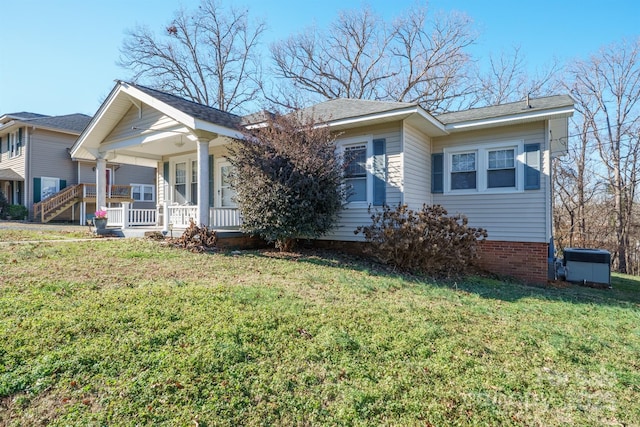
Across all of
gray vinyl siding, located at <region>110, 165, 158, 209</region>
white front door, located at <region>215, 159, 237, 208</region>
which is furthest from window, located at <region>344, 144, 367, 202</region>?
gray vinyl siding, located at <region>110, 165, 158, 209</region>

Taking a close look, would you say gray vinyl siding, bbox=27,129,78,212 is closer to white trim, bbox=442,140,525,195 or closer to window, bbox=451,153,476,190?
white trim, bbox=442,140,525,195

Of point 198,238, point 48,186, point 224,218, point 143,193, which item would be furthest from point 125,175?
point 198,238

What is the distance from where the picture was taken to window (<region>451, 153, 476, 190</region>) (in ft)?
31.2

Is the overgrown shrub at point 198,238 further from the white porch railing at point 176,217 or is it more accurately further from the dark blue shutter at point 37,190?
the dark blue shutter at point 37,190

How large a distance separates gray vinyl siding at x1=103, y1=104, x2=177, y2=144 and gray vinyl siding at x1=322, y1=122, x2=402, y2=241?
498 cm

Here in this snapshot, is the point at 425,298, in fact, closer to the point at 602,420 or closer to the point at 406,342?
the point at 406,342

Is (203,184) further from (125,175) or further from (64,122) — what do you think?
(64,122)

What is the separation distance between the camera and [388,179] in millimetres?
8891

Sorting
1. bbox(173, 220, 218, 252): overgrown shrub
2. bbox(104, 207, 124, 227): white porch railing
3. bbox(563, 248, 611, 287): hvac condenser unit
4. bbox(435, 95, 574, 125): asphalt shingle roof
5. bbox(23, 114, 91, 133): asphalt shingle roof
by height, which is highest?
bbox(23, 114, 91, 133): asphalt shingle roof

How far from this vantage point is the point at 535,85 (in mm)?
21438

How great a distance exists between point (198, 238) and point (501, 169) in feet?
25.3

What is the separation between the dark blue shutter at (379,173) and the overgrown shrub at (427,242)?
1168 millimetres

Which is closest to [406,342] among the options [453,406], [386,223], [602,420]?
[453,406]

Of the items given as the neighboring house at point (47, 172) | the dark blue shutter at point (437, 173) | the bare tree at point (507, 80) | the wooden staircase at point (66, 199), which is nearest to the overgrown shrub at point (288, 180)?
the dark blue shutter at point (437, 173)
